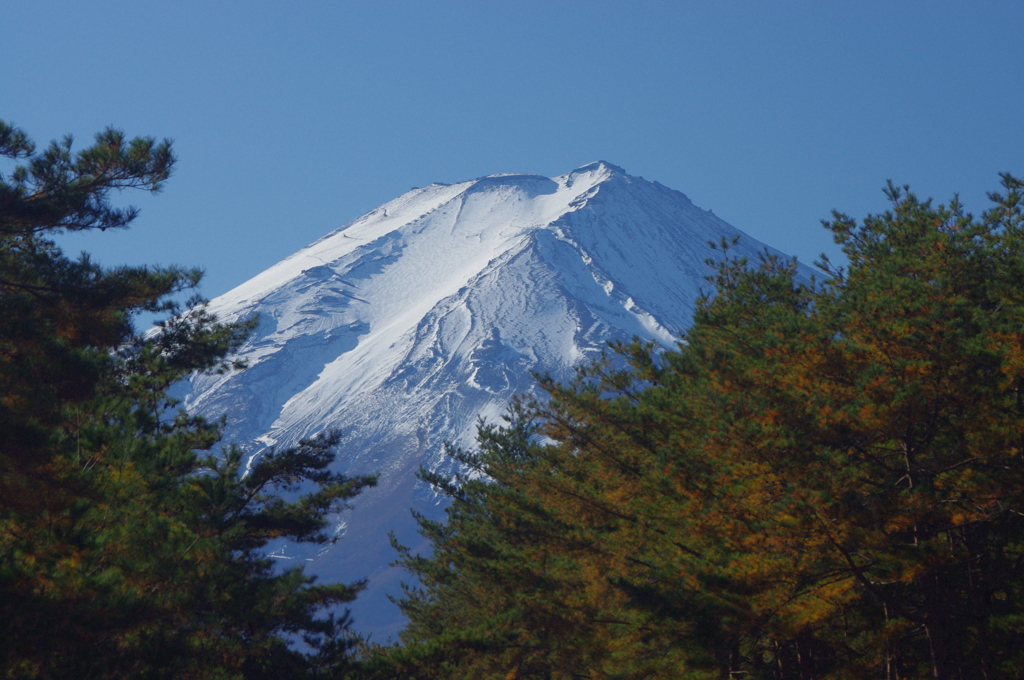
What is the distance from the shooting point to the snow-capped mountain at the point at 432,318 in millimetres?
132125

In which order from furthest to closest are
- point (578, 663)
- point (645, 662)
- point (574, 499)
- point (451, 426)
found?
point (451, 426), point (578, 663), point (574, 499), point (645, 662)

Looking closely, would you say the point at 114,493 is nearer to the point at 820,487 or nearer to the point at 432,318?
the point at 820,487

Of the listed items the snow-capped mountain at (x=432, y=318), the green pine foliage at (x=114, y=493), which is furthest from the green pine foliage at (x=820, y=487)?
the snow-capped mountain at (x=432, y=318)

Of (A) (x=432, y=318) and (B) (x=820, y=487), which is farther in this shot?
(A) (x=432, y=318)

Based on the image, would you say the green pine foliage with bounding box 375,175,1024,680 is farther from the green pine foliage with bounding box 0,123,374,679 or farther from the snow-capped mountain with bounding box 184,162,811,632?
the snow-capped mountain with bounding box 184,162,811,632

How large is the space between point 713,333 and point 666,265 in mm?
156550

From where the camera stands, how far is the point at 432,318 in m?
152

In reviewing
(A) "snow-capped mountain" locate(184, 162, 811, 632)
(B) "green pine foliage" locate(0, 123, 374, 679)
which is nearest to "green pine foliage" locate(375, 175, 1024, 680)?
(B) "green pine foliage" locate(0, 123, 374, 679)

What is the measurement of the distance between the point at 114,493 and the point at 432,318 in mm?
143341

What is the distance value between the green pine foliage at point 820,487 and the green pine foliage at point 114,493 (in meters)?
2.32

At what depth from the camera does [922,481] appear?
8766 millimetres

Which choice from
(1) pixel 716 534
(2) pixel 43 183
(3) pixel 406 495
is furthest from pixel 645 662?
(3) pixel 406 495

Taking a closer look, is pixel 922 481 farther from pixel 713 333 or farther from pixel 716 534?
pixel 713 333

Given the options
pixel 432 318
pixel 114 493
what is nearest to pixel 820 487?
pixel 114 493
